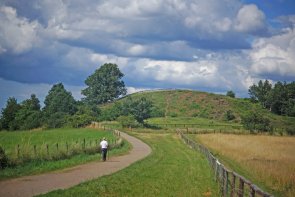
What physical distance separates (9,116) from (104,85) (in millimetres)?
58043

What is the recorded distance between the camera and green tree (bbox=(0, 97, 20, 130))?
10972cm

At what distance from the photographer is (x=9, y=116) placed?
115m

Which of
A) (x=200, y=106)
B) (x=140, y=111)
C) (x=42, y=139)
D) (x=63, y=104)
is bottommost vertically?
(x=42, y=139)

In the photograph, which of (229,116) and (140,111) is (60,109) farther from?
(229,116)

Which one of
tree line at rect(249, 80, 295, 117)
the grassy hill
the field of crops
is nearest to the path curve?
the field of crops

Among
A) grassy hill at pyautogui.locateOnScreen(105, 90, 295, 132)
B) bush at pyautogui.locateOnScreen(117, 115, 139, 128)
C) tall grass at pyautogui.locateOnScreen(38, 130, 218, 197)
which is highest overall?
grassy hill at pyautogui.locateOnScreen(105, 90, 295, 132)

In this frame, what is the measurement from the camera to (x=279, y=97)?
6540 inches

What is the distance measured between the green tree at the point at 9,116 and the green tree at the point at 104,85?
52231 millimetres

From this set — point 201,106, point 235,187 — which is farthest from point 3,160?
point 201,106

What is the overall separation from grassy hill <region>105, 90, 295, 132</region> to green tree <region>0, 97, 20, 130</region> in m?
39.9

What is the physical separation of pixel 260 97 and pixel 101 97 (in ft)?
205

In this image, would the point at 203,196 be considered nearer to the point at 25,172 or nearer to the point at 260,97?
the point at 25,172

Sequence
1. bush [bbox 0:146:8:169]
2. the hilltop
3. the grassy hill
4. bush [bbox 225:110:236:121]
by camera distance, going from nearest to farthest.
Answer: bush [bbox 0:146:8:169]
bush [bbox 225:110:236:121]
the grassy hill
the hilltop

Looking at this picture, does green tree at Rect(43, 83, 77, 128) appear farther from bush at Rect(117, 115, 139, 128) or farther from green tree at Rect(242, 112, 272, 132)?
green tree at Rect(242, 112, 272, 132)
